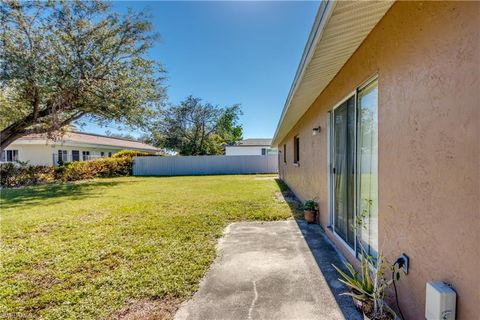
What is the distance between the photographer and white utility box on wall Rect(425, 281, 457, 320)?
1450mm

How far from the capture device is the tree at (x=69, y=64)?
32.6ft

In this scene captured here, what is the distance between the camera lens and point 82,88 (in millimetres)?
10820

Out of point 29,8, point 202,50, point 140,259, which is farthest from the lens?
point 202,50

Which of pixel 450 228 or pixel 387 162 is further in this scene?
pixel 387 162

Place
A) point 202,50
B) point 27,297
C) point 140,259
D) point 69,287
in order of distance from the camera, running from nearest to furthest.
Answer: point 27,297 → point 69,287 → point 140,259 → point 202,50

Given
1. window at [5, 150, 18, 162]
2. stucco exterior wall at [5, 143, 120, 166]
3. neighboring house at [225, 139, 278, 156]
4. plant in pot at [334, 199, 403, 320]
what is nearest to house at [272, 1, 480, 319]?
plant in pot at [334, 199, 403, 320]

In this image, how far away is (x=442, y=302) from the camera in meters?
1.46

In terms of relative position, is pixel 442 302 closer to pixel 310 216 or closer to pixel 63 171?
pixel 310 216

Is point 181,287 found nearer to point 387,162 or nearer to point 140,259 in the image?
point 140,259

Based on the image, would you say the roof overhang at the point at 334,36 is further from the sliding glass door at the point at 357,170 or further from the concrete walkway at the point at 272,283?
the concrete walkway at the point at 272,283

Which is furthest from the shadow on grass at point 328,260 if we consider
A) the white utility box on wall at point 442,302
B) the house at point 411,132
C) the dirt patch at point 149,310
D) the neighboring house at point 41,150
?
the neighboring house at point 41,150

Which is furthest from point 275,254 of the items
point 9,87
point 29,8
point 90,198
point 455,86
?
point 29,8

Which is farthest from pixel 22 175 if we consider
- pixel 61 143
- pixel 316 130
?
pixel 316 130

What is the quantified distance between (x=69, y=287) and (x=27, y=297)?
38 cm
